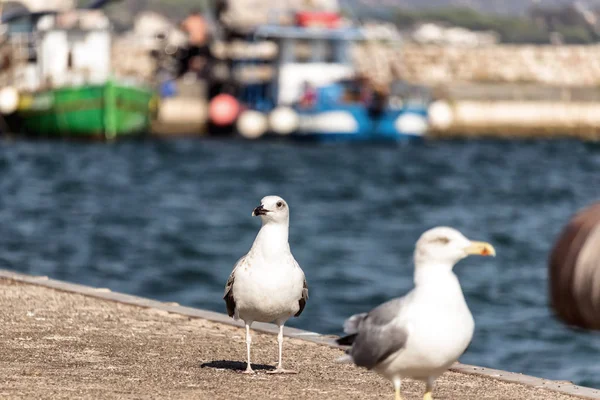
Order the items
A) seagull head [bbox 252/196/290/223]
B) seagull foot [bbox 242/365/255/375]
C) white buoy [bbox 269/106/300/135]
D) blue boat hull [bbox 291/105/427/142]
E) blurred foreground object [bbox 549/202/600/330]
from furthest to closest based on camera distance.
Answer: white buoy [bbox 269/106/300/135]
blue boat hull [bbox 291/105/427/142]
seagull foot [bbox 242/365/255/375]
seagull head [bbox 252/196/290/223]
blurred foreground object [bbox 549/202/600/330]

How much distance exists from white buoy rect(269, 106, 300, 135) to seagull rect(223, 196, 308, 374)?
42007 mm

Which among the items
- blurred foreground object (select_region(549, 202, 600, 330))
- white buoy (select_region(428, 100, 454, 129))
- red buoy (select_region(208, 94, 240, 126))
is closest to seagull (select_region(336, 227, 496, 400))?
blurred foreground object (select_region(549, 202, 600, 330))

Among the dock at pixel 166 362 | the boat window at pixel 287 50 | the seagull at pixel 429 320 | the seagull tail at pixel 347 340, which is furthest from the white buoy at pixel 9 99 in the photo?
the seagull at pixel 429 320

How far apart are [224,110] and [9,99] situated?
888 centimetres

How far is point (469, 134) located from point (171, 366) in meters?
55.6

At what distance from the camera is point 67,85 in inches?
1788

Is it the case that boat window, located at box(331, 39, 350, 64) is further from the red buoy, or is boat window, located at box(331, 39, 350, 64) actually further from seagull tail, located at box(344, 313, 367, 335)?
seagull tail, located at box(344, 313, 367, 335)

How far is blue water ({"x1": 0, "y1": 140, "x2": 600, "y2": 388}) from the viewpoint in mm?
17406

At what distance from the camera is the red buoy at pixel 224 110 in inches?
2003

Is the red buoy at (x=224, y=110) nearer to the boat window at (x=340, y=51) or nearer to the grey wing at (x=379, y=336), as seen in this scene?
the boat window at (x=340, y=51)

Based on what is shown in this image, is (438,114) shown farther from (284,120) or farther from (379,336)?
(379,336)

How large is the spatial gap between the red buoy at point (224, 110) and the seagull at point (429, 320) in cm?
4620

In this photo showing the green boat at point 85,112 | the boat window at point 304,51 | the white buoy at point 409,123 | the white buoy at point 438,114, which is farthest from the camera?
the white buoy at point 438,114

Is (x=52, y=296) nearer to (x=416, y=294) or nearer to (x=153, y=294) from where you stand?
(x=416, y=294)
